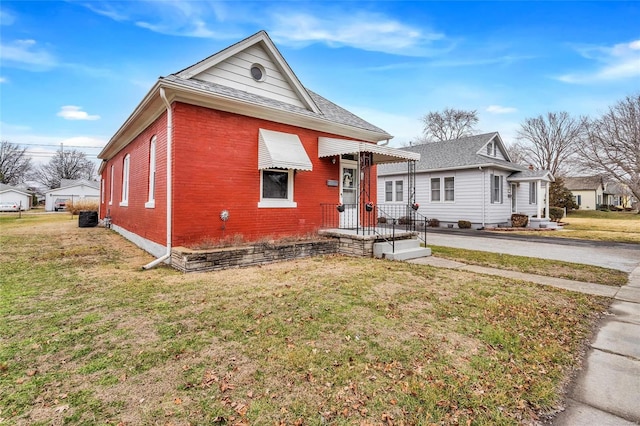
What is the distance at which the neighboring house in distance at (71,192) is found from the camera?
4644 cm

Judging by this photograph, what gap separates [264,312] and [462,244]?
1020 centimetres

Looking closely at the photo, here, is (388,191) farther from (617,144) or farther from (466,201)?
(617,144)

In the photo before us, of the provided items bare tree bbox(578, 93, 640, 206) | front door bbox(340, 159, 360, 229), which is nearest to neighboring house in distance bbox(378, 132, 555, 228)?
front door bbox(340, 159, 360, 229)

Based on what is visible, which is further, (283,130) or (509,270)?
(283,130)

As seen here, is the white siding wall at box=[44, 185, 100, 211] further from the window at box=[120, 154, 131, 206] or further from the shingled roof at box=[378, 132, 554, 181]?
the shingled roof at box=[378, 132, 554, 181]

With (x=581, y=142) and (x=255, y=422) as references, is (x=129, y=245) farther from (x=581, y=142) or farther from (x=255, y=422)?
(x=581, y=142)

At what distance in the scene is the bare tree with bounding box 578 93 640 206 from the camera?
28734 mm

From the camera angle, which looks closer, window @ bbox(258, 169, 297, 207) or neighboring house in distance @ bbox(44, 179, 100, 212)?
window @ bbox(258, 169, 297, 207)

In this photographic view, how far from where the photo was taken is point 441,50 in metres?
13.8

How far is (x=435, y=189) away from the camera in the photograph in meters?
20.0

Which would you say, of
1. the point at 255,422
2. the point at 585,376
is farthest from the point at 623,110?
the point at 255,422

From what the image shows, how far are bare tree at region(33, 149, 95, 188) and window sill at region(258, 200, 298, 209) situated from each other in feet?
235

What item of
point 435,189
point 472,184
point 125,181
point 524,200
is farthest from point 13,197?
point 524,200

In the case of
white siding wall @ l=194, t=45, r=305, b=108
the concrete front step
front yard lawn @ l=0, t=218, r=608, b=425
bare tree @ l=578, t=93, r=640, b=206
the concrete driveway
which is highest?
bare tree @ l=578, t=93, r=640, b=206
